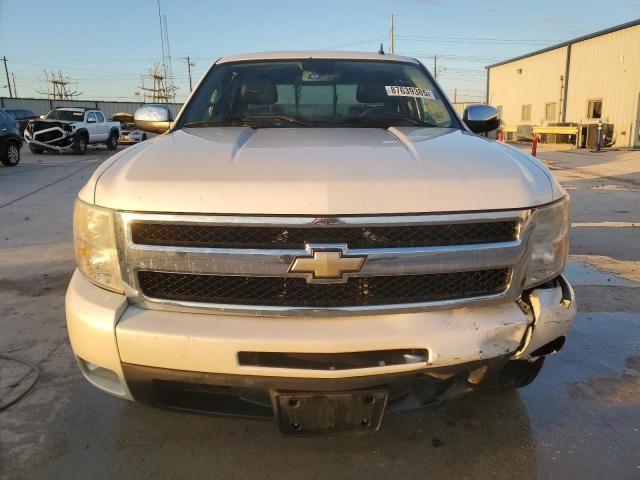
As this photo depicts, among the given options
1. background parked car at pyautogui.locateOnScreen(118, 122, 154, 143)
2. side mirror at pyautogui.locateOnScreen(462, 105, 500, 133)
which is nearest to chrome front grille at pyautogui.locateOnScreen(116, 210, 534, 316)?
side mirror at pyautogui.locateOnScreen(462, 105, 500, 133)

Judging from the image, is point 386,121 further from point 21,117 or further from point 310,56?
point 21,117

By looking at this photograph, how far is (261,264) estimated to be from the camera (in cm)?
178

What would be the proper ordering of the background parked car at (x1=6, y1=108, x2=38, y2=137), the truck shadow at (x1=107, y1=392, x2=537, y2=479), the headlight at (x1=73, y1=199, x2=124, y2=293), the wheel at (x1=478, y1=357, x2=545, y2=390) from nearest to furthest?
the headlight at (x1=73, y1=199, x2=124, y2=293) → the wheel at (x1=478, y1=357, x2=545, y2=390) → the truck shadow at (x1=107, y1=392, x2=537, y2=479) → the background parked car at (x1=6, y1=108, x2=38, y2=137)

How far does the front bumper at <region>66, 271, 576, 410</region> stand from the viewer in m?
1.77

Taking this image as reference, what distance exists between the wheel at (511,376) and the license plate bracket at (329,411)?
475 millimetres

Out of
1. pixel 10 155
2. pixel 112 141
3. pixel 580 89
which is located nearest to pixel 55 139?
pixel 112 141

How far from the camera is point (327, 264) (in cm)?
176

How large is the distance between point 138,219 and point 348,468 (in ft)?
4.39

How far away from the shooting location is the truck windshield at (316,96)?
9.93 feet

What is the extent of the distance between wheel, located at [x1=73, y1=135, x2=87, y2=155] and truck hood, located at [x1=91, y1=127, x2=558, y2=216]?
19.8 m

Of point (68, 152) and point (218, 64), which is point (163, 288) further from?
point (68, 152)

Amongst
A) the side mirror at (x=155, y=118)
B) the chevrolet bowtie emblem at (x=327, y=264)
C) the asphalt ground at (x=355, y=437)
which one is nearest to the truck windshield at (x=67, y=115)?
the side mirror at (x=155, y=118)

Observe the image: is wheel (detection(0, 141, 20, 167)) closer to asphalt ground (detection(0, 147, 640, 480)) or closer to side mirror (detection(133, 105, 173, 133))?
asphalt ground (detection(0, 147, 640, 480))

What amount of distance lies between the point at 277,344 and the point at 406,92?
2067 mm
